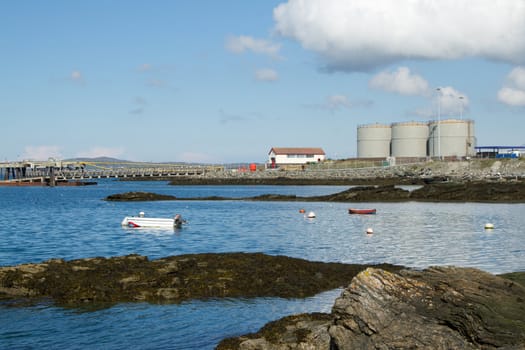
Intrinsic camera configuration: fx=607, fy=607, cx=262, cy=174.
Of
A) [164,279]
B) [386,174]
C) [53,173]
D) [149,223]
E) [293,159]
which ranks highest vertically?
[293,159]

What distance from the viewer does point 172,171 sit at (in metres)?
180

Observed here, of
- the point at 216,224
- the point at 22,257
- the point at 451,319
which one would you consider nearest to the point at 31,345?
the point at 451,319

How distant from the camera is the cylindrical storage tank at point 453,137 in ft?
401

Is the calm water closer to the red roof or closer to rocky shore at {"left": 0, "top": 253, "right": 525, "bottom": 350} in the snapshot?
rocky shore at {"left": 0, "top": 253, "right": 525, "bottom": 350}

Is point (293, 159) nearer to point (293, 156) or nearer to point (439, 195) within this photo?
point (293, 156)

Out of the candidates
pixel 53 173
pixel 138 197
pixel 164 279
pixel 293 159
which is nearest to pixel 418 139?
pixel 293 159

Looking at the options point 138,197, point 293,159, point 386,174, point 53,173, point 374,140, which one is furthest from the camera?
point 293,159

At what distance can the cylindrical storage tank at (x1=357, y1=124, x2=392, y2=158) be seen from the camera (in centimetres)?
13550

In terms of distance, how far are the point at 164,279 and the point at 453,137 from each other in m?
111

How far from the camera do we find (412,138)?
12925 cm

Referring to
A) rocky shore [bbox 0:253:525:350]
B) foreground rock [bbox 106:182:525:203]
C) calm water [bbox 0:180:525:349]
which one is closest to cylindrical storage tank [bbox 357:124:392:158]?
foreground rock [bbox 106:182:525:203]

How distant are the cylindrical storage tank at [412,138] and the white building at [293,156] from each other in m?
30.5

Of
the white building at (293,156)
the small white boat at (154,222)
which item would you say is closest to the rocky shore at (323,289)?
the small white boat at (154,222)

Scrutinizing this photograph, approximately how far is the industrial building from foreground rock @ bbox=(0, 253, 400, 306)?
342 feet
